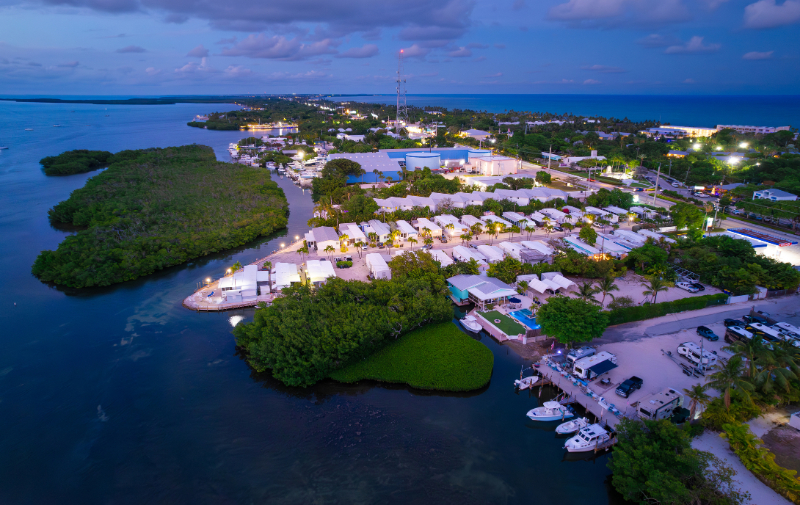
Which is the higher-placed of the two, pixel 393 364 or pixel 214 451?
pixel 393 364

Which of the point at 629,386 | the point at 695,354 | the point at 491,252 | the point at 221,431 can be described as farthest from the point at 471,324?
the point at 221,431

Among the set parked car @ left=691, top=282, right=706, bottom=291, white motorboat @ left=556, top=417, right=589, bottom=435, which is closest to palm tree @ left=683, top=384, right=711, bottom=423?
white motorboat @ left=556, top=417, right=589, bottom=435

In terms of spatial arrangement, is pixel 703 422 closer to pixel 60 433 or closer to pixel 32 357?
pixel 60 433

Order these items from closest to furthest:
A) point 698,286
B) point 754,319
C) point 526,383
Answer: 1. point 526,383
2. point 754,319
3. point 698,286

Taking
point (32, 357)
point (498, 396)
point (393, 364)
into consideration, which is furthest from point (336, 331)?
point (32, 357)

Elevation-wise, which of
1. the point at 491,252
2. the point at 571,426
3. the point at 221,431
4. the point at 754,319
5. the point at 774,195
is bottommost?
the point at 221,431

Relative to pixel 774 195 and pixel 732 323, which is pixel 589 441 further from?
pixel 774 195

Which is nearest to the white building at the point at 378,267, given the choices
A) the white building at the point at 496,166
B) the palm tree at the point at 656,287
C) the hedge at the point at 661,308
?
the hedge at the point at 661,308
